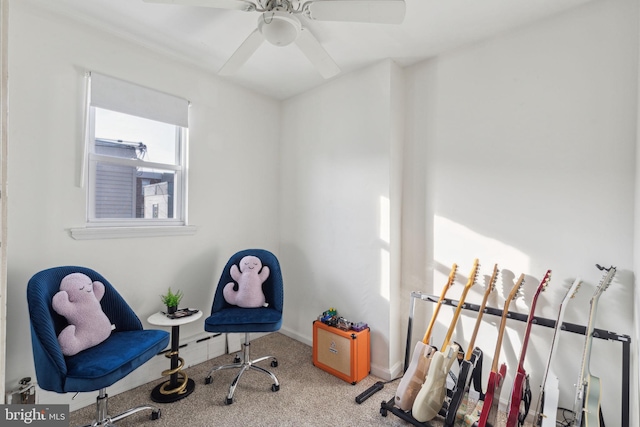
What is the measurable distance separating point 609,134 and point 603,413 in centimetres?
153

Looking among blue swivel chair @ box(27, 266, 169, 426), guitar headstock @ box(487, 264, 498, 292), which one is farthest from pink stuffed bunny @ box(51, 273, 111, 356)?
guitar headstock @ box(487, 264, 498, 292)

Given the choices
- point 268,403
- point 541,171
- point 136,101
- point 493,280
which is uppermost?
point 136,101

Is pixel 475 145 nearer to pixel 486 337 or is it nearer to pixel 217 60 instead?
pixel 486 337

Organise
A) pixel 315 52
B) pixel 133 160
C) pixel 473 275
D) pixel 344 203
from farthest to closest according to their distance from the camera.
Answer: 1. pixel 344 203
2. pixel 133 160
3. pixel 473 275
4. pixel 315 52

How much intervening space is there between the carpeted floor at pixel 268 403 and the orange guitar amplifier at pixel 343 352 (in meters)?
0.06

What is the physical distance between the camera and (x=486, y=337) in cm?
204

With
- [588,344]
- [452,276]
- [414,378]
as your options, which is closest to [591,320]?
[588,344]

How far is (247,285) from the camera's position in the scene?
8.05ft

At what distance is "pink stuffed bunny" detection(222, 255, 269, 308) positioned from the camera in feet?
7.99

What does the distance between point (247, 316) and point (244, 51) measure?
177 centimetres

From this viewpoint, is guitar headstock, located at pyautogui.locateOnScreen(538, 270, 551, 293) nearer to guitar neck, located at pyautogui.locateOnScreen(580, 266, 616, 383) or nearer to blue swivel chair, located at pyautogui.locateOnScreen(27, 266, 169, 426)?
guitar neck, located at pyautogui.locateOnScreen(580, 266, 616, 383)

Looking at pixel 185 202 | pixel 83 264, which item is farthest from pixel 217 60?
pixel 83 264

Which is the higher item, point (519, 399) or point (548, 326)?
point (548, 326)

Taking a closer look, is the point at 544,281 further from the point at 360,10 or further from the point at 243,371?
the point at 243,371
